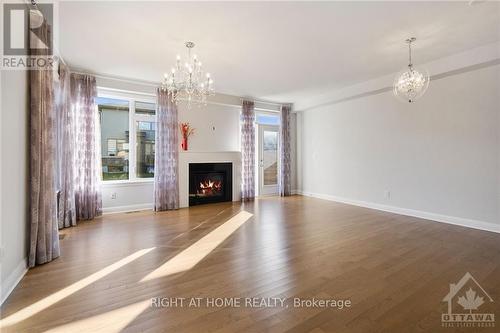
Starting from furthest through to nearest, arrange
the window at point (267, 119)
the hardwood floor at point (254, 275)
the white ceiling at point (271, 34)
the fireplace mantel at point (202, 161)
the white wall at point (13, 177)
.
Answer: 1. the window at point (267, 119)
2. the fireplace mantel at point (202, 161)
3. the white ceiling at point (271, 34)
4. the white wall at point (13, 177)
5. the hardwood floor at point (254, 275)

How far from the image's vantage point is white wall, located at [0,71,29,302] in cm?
211

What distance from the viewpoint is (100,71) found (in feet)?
15.6

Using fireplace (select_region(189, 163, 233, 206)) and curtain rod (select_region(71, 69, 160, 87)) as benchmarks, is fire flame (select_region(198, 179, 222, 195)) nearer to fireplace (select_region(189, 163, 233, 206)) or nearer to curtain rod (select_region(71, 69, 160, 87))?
fireplace (select_region(189, 163, 233, 206))

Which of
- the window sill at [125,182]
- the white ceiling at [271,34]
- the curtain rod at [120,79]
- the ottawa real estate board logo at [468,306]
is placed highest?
the curtain rod at [120,79]

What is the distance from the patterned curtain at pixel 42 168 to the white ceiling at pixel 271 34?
2.67 feet

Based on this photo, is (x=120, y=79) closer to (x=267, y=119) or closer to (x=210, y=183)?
(x=210, y=183)

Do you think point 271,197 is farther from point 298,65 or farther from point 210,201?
point 298,65

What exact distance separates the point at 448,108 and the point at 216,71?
4.32 meters

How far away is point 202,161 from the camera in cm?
612

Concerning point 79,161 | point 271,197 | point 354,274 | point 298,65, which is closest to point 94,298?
point 354,274

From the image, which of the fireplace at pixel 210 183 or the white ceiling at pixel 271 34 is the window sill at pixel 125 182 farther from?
the white ceiling at pixel 271 34

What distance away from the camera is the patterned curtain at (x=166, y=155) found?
5.46 m
